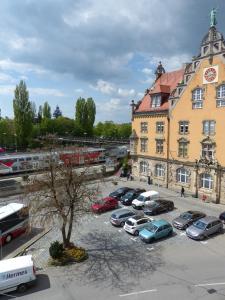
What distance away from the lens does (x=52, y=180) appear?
24594mm

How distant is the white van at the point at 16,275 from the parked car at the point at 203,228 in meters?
15.0

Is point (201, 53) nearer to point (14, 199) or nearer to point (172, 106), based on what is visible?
point (172, 106)

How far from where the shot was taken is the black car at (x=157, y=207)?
33766mm

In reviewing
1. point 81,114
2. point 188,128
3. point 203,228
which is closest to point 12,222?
point 203,228

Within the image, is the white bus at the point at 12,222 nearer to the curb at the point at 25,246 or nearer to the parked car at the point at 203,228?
the curb at the point at 25,246

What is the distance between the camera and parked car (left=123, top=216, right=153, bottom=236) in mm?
28219

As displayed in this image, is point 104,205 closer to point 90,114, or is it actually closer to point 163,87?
point 163,87

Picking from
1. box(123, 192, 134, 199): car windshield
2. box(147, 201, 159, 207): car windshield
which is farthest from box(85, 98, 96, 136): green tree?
box(147, 201, 159, 207): car windshield

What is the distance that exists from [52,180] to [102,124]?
12293 cm

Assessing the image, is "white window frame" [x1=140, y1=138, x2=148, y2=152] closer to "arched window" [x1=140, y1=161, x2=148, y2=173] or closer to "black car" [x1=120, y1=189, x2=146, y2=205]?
"arched window" [x1=140, y1=161, x2=148, y2=173]

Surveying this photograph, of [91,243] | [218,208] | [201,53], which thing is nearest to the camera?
[91,243]

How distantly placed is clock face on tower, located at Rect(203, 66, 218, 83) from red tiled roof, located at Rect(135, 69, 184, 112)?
27.3 ft

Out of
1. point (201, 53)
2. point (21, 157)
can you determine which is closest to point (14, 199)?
point (21, 157)

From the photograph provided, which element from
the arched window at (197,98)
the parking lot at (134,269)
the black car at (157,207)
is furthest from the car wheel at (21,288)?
the arched window at (197,98)
